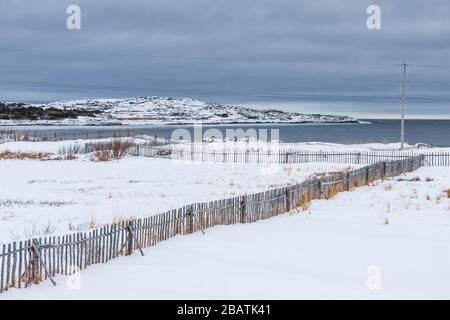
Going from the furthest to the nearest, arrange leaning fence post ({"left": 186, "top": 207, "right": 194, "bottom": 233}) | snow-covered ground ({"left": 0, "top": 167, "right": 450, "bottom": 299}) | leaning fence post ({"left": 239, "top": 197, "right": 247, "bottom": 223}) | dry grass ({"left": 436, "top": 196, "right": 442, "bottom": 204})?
dry grass ({"left": 436, "top": 196, "right": 442, "bottom": 204}) → leaning fence post ({"left": 239, "top": 197, "right": 247, "bottom": 223}) → leaning fence post ({"left": 186, "top": 207, "right": 194, "bottom": 233}) → snow-covered ground ({"left": 0, "top": 167, "right": 450, "bottom": 299})

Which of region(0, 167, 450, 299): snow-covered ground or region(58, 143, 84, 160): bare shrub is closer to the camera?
region(0, 167, 450, 299): snow-covered ground

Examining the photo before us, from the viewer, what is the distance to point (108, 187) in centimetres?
2912

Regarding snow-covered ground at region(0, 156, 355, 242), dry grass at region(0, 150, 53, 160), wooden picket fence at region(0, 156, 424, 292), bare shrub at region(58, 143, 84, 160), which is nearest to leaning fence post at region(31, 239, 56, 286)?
wooden picket fence at region(0, 156, 424, 292)

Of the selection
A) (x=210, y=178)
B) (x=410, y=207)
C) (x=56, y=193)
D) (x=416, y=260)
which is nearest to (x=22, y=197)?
(x=56, y=193)

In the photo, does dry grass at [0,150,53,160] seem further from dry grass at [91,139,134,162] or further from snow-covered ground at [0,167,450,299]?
snow-covered ground at [0,167,450,299]

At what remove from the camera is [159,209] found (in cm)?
2073

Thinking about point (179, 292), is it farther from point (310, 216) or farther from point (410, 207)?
point (410, 207)

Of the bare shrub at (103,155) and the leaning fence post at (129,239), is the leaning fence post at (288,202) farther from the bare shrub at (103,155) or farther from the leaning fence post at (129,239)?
the bare shrub at (103,155)

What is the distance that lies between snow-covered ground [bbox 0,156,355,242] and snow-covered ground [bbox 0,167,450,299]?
440cm

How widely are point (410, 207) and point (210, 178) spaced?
15.3 metres

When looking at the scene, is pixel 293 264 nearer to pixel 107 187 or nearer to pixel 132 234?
pixel 132 234

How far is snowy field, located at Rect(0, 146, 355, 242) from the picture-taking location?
1845 centimetres

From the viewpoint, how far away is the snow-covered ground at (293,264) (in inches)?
370

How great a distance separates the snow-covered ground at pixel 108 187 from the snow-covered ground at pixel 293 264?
4.40 metres
